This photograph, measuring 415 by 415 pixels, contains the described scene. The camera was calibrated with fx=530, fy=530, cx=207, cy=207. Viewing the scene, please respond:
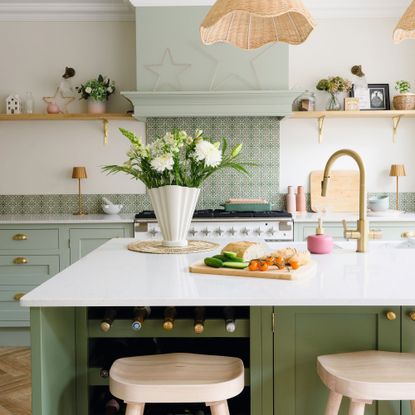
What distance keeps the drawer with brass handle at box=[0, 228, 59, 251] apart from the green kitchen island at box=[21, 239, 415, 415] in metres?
2.11

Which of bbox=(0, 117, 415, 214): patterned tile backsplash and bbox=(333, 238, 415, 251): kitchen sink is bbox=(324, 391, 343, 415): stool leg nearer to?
bbox=(333, 238, 415, 251): kitchen sink

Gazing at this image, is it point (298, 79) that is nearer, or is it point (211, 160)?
point (211, 160)

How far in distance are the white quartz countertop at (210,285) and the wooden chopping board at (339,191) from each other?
2.44 m

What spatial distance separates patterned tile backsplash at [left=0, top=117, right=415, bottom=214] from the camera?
461 centimetres

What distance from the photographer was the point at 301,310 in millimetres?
1786

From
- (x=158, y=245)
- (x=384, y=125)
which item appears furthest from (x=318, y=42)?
(x=158, y=245)

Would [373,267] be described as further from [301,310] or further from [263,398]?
[263,398]

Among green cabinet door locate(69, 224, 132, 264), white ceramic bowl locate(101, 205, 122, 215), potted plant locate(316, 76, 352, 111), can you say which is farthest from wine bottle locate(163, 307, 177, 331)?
potted plant locate(316, 76, 352, 111)

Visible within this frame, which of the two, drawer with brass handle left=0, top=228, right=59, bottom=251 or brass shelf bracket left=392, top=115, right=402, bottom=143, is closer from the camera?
drawer with brass handle left=0, top=228, right=59, bottom=251

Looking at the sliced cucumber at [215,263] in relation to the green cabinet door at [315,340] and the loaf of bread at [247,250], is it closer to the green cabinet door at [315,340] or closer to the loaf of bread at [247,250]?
the loaf of bread at [247,250]

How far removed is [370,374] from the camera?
154cm

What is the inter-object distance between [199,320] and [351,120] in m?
3.36

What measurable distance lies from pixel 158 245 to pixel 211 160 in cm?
48

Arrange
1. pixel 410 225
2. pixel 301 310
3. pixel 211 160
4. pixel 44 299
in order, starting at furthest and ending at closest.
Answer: pixel 410 225, pixel 211 160, pixel 301 310, pixel 44 299
